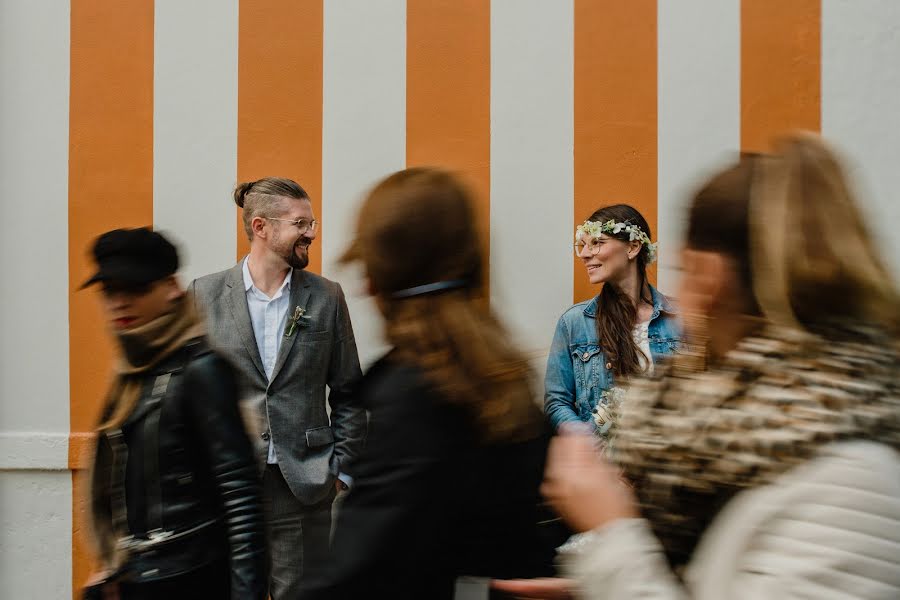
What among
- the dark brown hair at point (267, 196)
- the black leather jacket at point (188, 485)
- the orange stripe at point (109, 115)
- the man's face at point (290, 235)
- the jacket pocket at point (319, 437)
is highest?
Answer: the orange stripe at point (109, 115)

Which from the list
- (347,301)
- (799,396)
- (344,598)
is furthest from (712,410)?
(347,301)

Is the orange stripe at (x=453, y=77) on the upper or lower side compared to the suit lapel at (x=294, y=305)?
upper

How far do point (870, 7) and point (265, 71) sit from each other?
8.73 feet

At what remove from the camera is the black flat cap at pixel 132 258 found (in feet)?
6.35

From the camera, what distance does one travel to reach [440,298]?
1.27m

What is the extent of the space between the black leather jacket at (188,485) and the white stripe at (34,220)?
7.35 feet

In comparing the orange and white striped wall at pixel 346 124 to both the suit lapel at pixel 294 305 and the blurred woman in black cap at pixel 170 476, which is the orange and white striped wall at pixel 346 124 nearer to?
the suit lapel at pixel 294 305

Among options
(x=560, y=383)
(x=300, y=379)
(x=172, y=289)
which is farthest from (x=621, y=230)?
(x=172, y=289)

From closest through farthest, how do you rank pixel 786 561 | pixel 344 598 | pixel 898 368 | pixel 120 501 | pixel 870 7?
pixel 786 561 → pixel 898 368 → pixel 344 598 → pixel 120 501 → pixel 870 7

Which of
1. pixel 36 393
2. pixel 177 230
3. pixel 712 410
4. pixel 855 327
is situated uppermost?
pixel 177 230

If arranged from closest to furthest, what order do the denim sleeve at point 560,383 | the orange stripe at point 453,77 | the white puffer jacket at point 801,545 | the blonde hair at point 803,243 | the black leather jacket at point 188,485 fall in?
the white puffer jacket at point 801,545 → the blonde hair at point 803,243 → the black leather jacket at point 188,485 → the denim sleeve at point 560,383 → the orange stripe at point 453,77

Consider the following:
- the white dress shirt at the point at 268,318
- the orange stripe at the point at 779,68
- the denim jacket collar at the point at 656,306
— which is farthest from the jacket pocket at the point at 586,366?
the orange stripe at the point at 779,68

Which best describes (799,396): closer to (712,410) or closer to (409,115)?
(712,410)

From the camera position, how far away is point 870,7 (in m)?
3.75
